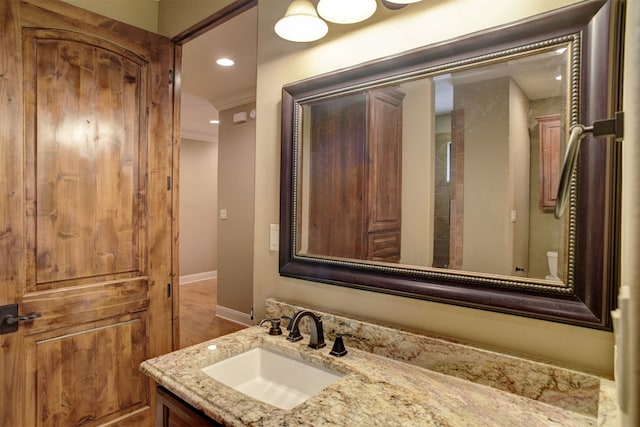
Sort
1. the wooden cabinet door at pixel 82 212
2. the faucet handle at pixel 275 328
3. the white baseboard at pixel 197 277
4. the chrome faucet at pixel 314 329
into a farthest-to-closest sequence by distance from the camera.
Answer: the white baseboard at pixel 197 277, the wooden cabinet door at pixel 82 212, the faucet handle at pixel 275 328, the chrome faucet at pixel 314 329

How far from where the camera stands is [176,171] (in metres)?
2.16

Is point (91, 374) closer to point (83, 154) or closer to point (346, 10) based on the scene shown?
point (83, 154)

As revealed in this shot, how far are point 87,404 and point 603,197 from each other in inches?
91.0

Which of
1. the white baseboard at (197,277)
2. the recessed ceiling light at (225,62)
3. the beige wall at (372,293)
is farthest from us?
the white baseboard at (197,277)

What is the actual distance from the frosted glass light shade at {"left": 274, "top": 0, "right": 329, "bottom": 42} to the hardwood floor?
10.6 feet

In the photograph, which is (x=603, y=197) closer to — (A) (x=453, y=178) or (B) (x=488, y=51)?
(A) (x=453, y=178)

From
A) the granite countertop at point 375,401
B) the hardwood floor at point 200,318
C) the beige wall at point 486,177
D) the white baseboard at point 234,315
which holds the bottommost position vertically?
the hardwood floor at point 200,318

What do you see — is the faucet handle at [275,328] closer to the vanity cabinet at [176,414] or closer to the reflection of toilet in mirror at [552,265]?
the vanity cabinet at [176,414]

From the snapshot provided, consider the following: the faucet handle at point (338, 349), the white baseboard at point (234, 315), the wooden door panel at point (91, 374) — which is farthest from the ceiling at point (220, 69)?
the white baseboard at point (234, 315)

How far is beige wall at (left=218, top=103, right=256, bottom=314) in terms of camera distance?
4.10 meters

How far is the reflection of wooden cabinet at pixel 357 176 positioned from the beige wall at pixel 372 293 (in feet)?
0.53

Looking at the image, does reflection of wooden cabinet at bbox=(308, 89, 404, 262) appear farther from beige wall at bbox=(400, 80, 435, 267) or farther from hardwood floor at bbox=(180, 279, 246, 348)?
hardwood floor at bbox=(180, 279, 246, 348)

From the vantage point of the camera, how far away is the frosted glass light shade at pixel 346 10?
47.1 inches

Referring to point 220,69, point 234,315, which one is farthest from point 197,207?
point 220,69
